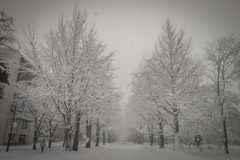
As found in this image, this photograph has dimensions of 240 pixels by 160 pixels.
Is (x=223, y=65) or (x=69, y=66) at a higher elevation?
(x=223, y=65)

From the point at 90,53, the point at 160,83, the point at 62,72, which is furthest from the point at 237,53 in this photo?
the point at 62,72

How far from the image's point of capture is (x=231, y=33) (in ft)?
40.1

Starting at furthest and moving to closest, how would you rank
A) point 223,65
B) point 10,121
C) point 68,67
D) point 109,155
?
point 10,121
point 223,65
point 109,155
point 68,67

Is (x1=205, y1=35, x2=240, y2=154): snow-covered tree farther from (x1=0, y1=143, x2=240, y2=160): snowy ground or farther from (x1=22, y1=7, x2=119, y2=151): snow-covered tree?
(x1=22, y1=7, x2=119, y2=151): snow-covered tree

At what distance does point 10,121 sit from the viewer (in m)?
23.5

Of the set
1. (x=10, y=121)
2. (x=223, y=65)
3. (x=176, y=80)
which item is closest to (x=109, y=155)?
(x=176, y=80)

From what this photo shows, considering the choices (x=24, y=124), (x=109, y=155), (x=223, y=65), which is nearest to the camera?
(x=109, y=155)

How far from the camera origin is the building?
20406mm

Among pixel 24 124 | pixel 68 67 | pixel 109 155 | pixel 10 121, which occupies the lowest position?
pixel 109 155

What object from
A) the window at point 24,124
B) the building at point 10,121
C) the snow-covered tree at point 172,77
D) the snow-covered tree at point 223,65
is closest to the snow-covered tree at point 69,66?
the snow-covered tree at point 172,77

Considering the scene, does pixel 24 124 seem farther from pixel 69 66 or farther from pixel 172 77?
pixel 172 77

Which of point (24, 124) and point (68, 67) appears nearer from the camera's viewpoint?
point (68, 67)

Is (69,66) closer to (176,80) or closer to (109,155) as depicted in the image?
(176,80)

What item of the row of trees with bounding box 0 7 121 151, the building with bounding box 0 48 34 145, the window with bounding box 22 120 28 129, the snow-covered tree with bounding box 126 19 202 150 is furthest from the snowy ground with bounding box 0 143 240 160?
the window with bounding box 22 120 28 129
